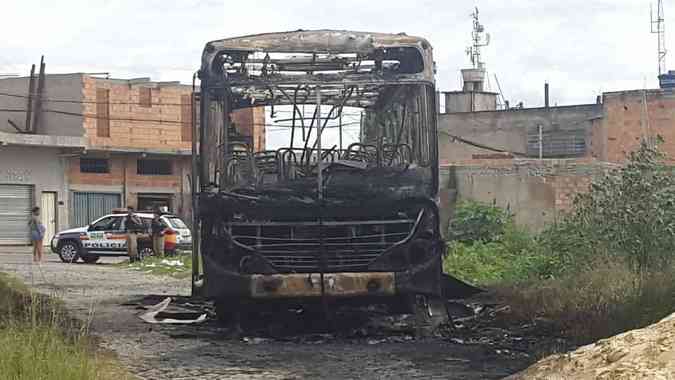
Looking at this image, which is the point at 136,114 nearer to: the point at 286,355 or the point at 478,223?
the point at 478,223

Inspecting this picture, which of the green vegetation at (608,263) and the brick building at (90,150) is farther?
the brick building at (90,150)

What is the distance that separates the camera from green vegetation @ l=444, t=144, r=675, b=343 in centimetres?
1084

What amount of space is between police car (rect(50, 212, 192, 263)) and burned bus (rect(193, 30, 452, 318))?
16.4 m

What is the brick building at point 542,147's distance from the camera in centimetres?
2606

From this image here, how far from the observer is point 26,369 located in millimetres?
7352

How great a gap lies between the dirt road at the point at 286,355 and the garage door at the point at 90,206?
29752mm

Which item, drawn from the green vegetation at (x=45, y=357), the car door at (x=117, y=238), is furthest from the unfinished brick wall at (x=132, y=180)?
the green vegetation at (x=45, y=357)

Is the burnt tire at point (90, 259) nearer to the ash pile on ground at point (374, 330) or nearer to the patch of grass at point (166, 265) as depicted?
the patch of grass at point (166, 265)

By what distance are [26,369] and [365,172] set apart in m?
5.39

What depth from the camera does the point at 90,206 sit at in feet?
144

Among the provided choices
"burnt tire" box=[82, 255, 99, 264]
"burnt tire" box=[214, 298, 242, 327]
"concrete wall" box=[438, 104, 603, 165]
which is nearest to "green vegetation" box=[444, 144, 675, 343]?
"burnt tire" box=[214, 298, 242, 327]

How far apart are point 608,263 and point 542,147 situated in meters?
31.0

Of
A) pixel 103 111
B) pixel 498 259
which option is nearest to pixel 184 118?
pixel 103 111

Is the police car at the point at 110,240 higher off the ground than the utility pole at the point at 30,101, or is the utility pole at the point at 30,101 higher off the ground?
the utility pole at the point at 30,101
